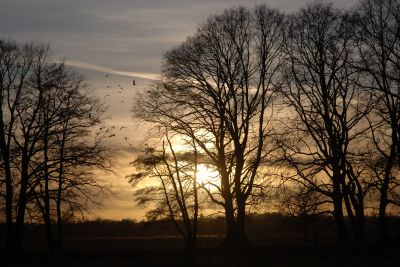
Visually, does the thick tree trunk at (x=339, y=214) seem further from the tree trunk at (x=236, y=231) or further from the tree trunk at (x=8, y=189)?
Result: the tree trunk at (x=8, y=189)

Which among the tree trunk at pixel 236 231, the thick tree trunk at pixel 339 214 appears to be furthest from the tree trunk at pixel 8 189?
the thick tree trunk at pixel 339 214

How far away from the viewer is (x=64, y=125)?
4062 cm

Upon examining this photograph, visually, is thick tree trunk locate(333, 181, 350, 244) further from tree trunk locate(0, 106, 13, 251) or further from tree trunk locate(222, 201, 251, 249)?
tree trunk locate(0, 106, 13, 251)

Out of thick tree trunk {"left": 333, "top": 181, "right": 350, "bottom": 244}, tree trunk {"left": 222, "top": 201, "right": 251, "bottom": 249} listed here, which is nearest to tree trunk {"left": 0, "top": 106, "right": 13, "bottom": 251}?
tree trunk {"left": 222, "top": 201, "right": 251, "bottom": 249}

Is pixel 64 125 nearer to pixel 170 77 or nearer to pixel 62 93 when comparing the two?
pixel 62 93

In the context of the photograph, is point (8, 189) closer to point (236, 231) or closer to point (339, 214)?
point (236, 231)

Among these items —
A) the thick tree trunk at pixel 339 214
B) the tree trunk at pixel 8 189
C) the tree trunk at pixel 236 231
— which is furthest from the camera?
the tree trunk at pixel 236 231

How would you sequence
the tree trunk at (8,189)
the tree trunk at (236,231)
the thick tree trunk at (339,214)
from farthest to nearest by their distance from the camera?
the tree trunk at (236,231) → the tree trunk at (8,189) → the thick tree trunk at (339,214)

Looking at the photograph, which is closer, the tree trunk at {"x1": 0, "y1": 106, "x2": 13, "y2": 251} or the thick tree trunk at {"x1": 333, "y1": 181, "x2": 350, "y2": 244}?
the thick tree trunk at {"x1": 333, "y1": 181, "x2": 350, "y2": 244}

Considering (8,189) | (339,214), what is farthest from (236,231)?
(8,189)

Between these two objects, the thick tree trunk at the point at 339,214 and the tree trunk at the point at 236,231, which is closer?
the thick tree trunk at the point at 339,214

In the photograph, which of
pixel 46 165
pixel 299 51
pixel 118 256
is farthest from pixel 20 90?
pixel 299 51

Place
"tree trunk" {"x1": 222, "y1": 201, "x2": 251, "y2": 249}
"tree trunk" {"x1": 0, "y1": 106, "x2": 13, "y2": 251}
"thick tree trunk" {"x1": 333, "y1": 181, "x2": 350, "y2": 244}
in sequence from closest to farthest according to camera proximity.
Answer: "thick tree trunk" {"x1": 333, "y1": 181, "x2": 350, "y2": 244} < "tree trunk" {"x1": 0, "y1": 106, "x2": 13, "y2": 251} < "tree trunk" {"x1": 222, "y1": 201, "x2": 251, "y2": 249}

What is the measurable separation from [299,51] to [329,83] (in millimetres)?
2807
